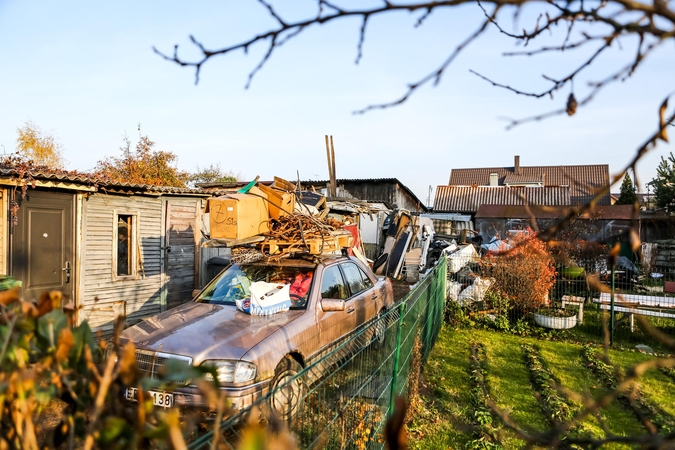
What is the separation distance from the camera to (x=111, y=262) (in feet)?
30.7

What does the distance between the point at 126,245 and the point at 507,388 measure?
8179 mm

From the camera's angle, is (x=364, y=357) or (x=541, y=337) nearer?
(x=364, y=357)

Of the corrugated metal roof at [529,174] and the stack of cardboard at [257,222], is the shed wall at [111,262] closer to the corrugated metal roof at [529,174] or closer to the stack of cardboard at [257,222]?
the stack of cardboard at [257,222]

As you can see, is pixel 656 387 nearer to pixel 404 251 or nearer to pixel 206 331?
pixel 206 331

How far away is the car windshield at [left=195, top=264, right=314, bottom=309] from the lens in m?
5.61

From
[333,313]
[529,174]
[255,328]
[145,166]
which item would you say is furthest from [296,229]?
[529,174]

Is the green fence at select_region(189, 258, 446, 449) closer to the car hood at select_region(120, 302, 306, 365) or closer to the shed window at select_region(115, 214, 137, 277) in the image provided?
the car hood at select_region(120, 302, 306, 365)

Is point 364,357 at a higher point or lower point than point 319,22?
lower

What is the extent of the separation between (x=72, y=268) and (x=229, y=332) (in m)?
5.70

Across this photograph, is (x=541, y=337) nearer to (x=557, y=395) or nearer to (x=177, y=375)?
(x=557, y=395)

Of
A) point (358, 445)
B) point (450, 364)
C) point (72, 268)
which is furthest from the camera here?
point (72, 268)

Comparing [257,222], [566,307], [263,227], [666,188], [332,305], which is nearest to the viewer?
[332,305]

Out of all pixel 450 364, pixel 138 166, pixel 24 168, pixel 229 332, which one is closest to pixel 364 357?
pixel 229 332

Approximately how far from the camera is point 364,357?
357 cm
